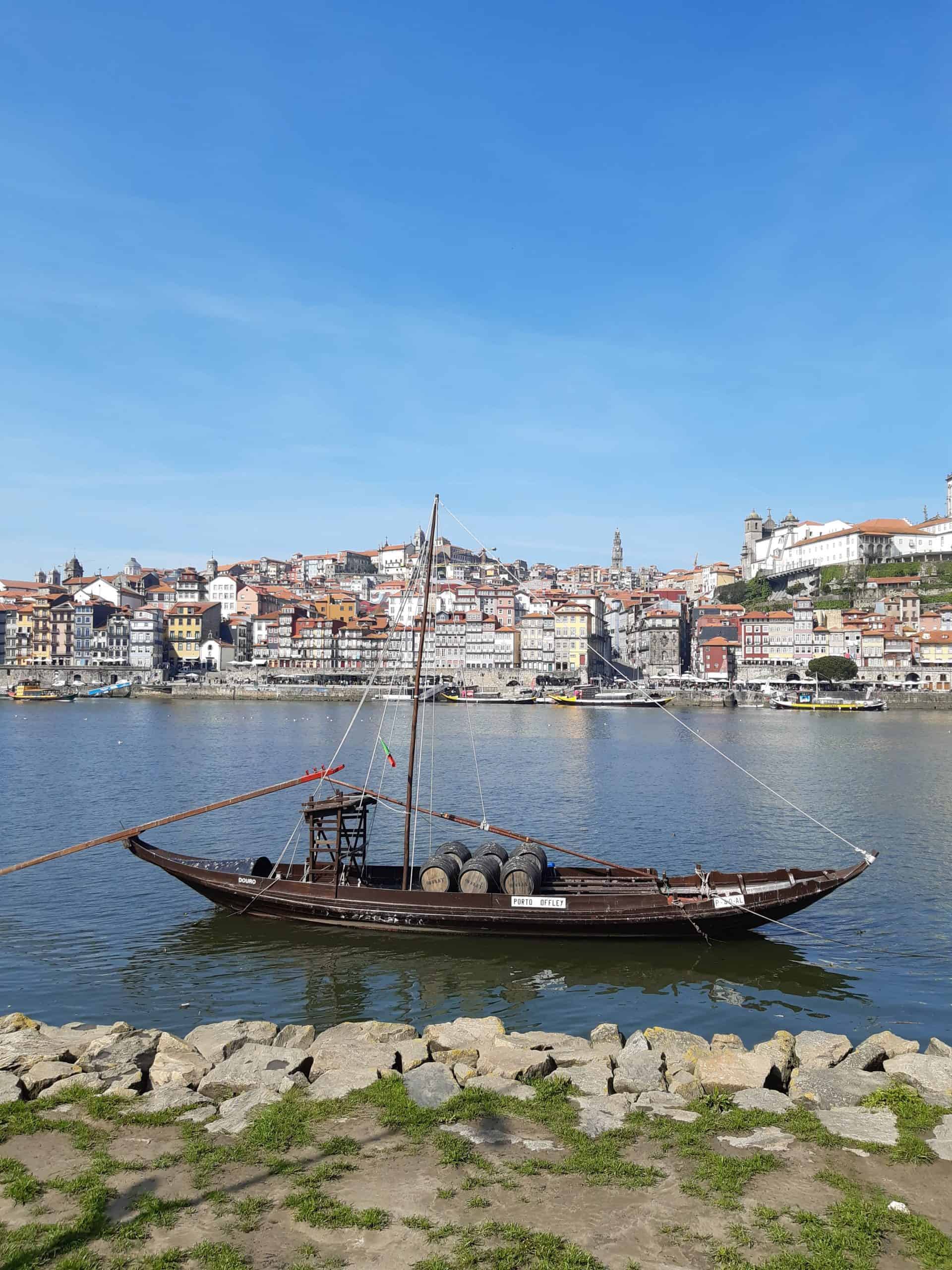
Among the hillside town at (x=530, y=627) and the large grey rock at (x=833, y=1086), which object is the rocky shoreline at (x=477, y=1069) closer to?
the large grey rock at (x=833, y=1086)

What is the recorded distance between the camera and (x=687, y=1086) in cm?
1005

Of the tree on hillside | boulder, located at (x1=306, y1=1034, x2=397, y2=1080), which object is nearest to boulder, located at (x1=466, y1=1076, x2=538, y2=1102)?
boulder, located at (x1=306, y1=1034, x2=397, y2=1080)

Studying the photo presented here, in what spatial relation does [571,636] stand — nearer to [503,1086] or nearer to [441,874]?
[441,874]

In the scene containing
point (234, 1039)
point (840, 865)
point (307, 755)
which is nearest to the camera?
point (234, 1039)

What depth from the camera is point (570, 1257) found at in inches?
273

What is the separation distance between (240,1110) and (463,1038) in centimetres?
323

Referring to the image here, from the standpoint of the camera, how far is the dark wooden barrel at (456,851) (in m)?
19.4

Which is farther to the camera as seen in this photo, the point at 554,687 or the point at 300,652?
the point at 300,652

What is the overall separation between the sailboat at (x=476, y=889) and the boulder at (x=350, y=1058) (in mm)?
6802

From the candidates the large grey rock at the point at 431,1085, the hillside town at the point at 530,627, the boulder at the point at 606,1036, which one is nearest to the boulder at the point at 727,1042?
the boulder at the point at 606,1036

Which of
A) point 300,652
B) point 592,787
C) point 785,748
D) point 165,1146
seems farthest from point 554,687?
point 165,1146

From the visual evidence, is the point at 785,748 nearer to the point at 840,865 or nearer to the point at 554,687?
the point at 840,865

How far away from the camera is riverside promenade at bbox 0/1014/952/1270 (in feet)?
23.4

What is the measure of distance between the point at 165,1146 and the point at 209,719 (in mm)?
78138
